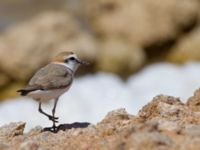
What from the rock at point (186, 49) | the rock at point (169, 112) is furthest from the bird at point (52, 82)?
the rock at point (186, 49)

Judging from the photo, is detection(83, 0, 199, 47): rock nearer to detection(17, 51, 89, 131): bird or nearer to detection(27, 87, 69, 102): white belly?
detection(17, 51, 89, 131): bird

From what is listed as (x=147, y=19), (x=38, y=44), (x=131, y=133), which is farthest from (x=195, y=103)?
(x=147, y=19)

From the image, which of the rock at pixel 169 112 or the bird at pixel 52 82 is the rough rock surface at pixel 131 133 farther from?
the bird at pixel 52 82

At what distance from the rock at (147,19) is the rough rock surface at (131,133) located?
1381cm

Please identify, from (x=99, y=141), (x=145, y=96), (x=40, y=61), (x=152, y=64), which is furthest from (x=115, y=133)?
(x=152, y=64)

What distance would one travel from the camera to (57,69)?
679cm

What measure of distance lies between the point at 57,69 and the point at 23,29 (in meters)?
12.4

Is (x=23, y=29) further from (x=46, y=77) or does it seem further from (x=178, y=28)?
(x=46, y=77)

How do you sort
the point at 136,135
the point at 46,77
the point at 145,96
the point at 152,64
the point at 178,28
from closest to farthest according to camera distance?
the point at 136,135 < the point at 46,77 < the point at 145,96 < the point at 152,64 < the point at 178,28

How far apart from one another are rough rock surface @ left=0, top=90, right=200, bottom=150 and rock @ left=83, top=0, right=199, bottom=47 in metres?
13.8

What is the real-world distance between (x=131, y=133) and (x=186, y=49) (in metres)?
14.6

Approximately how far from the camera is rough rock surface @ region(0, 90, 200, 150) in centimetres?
475

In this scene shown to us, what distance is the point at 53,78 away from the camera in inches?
261

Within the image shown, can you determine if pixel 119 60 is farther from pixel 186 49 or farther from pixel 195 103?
pixel 195 103
